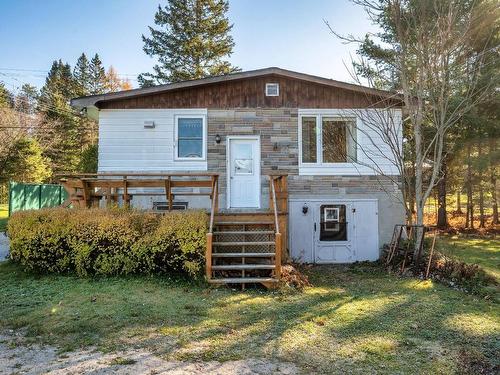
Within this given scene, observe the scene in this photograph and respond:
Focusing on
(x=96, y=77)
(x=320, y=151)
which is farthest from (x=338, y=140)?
(x=96, y=77)

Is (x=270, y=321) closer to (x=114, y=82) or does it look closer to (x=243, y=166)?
(x=243, y=166)

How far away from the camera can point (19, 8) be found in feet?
35.6

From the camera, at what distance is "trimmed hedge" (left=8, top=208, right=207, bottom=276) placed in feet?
22.3

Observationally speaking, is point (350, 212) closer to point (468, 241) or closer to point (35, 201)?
point (468, 241)

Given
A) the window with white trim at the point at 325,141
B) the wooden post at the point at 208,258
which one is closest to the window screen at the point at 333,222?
the window with white trim at the point at 325,141

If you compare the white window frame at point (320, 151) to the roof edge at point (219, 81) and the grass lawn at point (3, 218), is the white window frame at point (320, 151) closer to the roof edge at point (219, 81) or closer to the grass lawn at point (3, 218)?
the roof edge at point (219, 81)

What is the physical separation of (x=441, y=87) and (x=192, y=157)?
19.6ft

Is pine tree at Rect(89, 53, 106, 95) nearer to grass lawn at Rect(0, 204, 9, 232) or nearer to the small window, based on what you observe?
grass lawn at Rect(0, 204, 9, 232)

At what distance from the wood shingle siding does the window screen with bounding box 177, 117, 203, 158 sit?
400mm

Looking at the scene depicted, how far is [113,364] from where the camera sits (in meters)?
3.52

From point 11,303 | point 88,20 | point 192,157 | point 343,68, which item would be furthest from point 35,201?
point 343,68

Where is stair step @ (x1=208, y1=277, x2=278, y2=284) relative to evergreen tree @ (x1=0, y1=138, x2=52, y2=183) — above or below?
below

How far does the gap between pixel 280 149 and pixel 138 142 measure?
3579mm

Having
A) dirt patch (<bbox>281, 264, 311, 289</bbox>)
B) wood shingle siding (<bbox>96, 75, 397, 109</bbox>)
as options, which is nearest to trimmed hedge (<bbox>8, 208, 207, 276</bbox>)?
dirt patch (<bbox>281, 264, 311, 289</bbox>)
